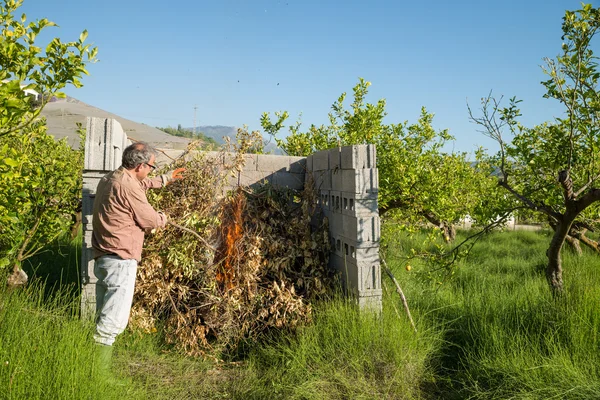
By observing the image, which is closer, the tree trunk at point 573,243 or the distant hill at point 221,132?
the distant hill at point 221,132

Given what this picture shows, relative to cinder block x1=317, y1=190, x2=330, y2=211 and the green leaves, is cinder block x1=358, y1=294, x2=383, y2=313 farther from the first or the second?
the green leaves

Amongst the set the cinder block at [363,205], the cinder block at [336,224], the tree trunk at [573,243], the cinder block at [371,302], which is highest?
the cinder block at [363,205]

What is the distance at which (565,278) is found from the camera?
20.0 feet

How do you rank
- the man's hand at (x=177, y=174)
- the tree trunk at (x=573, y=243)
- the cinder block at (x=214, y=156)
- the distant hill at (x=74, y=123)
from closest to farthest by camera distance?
the man's hand at (x=177, y=174) → the cinder block at (x=214, y=156) → the tree trunk at (x=573, y=243) → the distant hill at (x=74, y=123)

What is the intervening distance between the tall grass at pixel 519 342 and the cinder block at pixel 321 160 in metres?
1.94

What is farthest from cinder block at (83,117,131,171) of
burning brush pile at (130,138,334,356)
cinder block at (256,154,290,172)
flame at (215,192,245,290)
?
cinder block at (256,154,290,172)

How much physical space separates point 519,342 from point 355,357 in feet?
4.81

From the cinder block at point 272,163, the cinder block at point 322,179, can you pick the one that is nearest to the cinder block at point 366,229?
the cinder block at point 322,179

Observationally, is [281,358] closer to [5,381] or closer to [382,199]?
[5,381]

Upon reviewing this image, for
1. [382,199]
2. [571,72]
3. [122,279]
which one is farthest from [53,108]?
[571,72]

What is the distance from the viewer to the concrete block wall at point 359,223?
522cm

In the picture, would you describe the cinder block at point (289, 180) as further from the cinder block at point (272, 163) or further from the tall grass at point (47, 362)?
the tall grass at point (47, 362)

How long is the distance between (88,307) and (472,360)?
12.5ft

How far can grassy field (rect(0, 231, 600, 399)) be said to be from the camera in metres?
3.70
